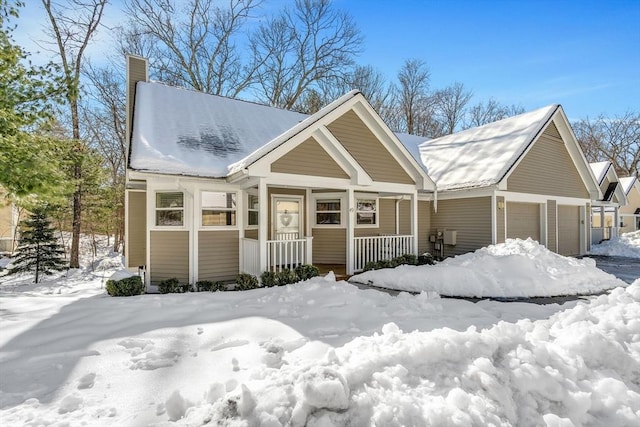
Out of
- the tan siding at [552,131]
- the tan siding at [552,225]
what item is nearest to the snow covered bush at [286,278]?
the tan siding at [552,225]

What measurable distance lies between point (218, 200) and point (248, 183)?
1112mm

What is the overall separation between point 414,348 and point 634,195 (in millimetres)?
33266

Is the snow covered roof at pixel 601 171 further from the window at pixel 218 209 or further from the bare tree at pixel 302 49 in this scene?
the window at pixel 218 209

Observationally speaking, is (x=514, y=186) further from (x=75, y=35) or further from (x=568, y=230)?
(x=75, y=35)

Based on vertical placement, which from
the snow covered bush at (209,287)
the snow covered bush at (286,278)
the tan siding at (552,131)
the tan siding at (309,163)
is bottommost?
the snow covered bush at (209,287)

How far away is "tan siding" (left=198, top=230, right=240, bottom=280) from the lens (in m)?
8.29

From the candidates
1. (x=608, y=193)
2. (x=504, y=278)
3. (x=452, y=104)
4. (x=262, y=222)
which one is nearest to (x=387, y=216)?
(x=504, y=278)

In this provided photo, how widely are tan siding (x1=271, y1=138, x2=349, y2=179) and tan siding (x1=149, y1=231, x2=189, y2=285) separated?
310 centimetres

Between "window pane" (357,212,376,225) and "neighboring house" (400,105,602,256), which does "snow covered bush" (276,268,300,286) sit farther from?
"neighboring house" (400,105,602,256)

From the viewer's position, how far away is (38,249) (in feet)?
44.6

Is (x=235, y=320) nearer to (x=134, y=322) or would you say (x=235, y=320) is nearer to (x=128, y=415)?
(x=134, y=322)

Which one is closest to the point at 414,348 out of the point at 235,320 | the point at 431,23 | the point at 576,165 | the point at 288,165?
the point at 235,320

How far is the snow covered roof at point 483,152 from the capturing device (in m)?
11.8

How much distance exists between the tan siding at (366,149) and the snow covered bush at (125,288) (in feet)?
21.2
